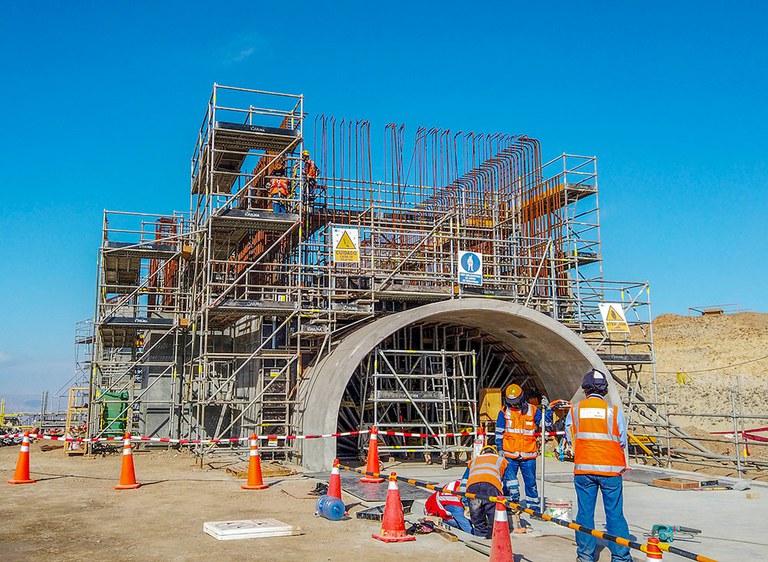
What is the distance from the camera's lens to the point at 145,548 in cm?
830

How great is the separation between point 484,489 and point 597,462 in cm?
173

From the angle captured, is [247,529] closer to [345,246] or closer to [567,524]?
[567,524]

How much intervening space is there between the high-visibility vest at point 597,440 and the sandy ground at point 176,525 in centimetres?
119

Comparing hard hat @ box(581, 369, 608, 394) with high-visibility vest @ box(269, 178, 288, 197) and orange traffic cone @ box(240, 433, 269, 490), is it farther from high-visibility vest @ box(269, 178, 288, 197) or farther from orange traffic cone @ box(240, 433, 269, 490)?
high-visibility vest @ box(269, 178, 288, 197)

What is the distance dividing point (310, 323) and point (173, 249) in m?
6.65

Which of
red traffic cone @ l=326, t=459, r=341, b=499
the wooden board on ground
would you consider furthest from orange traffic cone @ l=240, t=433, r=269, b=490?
the wooden board on ground

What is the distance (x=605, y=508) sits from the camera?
759 cm

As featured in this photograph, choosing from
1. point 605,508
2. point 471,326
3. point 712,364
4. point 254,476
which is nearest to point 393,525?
point 605,508

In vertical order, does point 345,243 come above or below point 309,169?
below

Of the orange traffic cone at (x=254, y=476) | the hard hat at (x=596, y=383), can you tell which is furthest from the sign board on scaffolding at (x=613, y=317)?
the hard hat at (x=596, y=383)

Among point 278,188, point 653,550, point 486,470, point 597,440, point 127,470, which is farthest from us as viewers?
point 278,188

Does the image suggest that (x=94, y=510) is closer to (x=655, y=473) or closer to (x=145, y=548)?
(x=145, y=548)

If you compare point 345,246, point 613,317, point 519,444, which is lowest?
point 519,444

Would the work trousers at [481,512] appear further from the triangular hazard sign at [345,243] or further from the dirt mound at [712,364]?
the dirt mound at [712,364]
